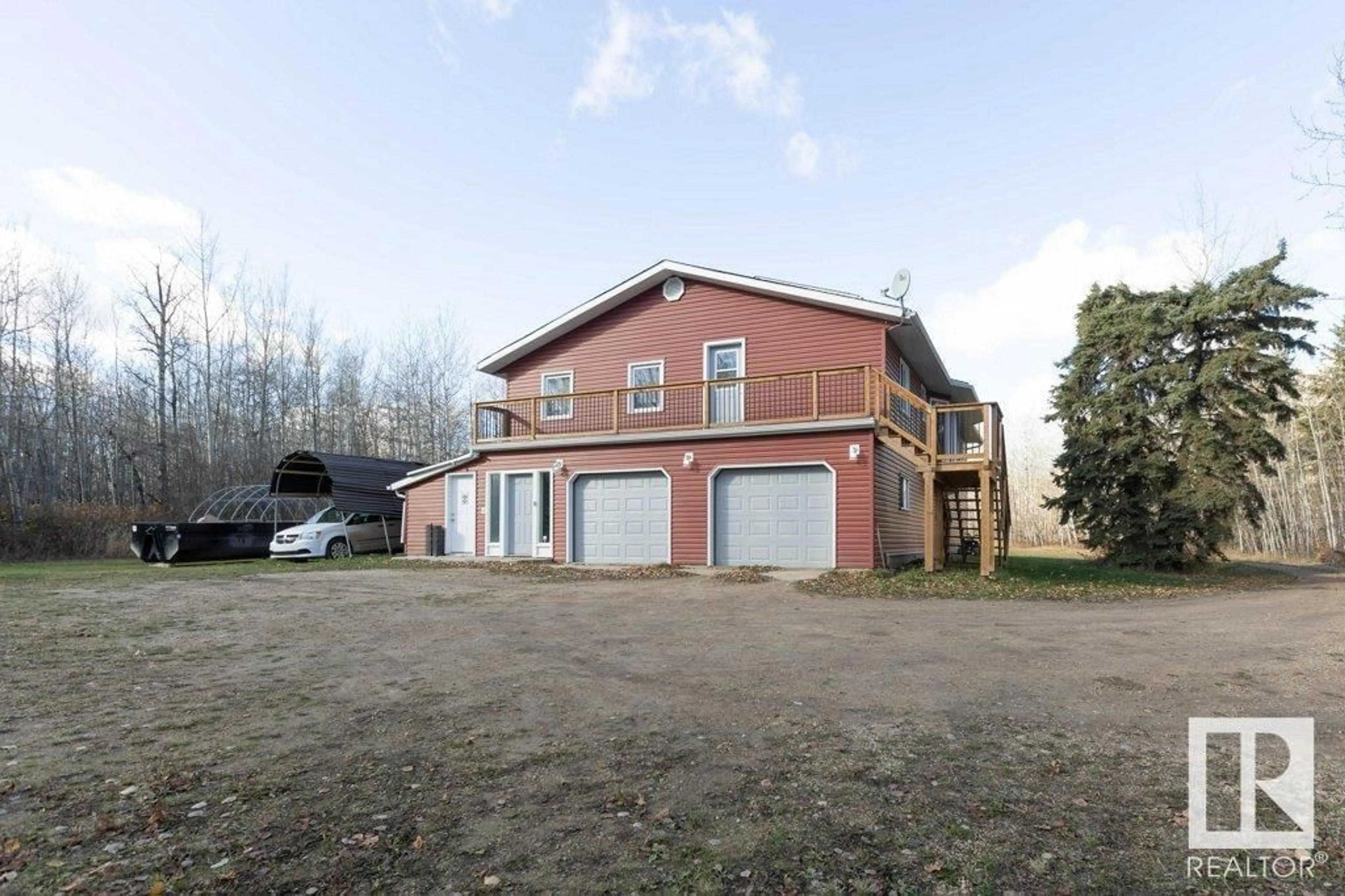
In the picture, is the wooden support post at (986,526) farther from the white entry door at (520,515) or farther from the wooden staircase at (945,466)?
the white entry door at (520,515)

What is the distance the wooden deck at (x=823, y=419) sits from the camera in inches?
538

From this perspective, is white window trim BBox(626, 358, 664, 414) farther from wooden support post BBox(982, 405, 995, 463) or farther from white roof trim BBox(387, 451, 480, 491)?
wooden support post BBox(982, 405, 995, 463)

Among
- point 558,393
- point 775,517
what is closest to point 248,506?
point 558,393

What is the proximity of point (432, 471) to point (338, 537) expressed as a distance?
3.53 meters

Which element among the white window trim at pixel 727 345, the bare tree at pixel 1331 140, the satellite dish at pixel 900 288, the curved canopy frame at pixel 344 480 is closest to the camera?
the bare tree at pixel 1331 140

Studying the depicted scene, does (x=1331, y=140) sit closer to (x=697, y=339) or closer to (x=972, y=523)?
(x=697, y=339)

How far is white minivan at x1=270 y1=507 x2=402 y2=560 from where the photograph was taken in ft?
64.0

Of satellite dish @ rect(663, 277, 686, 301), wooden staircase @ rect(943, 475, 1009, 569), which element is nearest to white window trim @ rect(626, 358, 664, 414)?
satellite dish @ rect(663, 277, 686, 301)

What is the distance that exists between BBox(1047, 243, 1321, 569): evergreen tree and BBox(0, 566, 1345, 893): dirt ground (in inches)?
415

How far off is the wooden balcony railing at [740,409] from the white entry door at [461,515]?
1533 millimetres

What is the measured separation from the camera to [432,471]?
786 inches

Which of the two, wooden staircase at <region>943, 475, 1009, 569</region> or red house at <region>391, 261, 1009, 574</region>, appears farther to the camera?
wooden staircase at <region>943, 475, 1009, 569</region>

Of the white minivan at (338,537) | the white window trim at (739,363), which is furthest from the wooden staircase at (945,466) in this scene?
the white minivan at (338,537)

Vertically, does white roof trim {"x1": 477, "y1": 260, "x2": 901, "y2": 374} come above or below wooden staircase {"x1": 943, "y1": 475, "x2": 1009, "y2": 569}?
above
